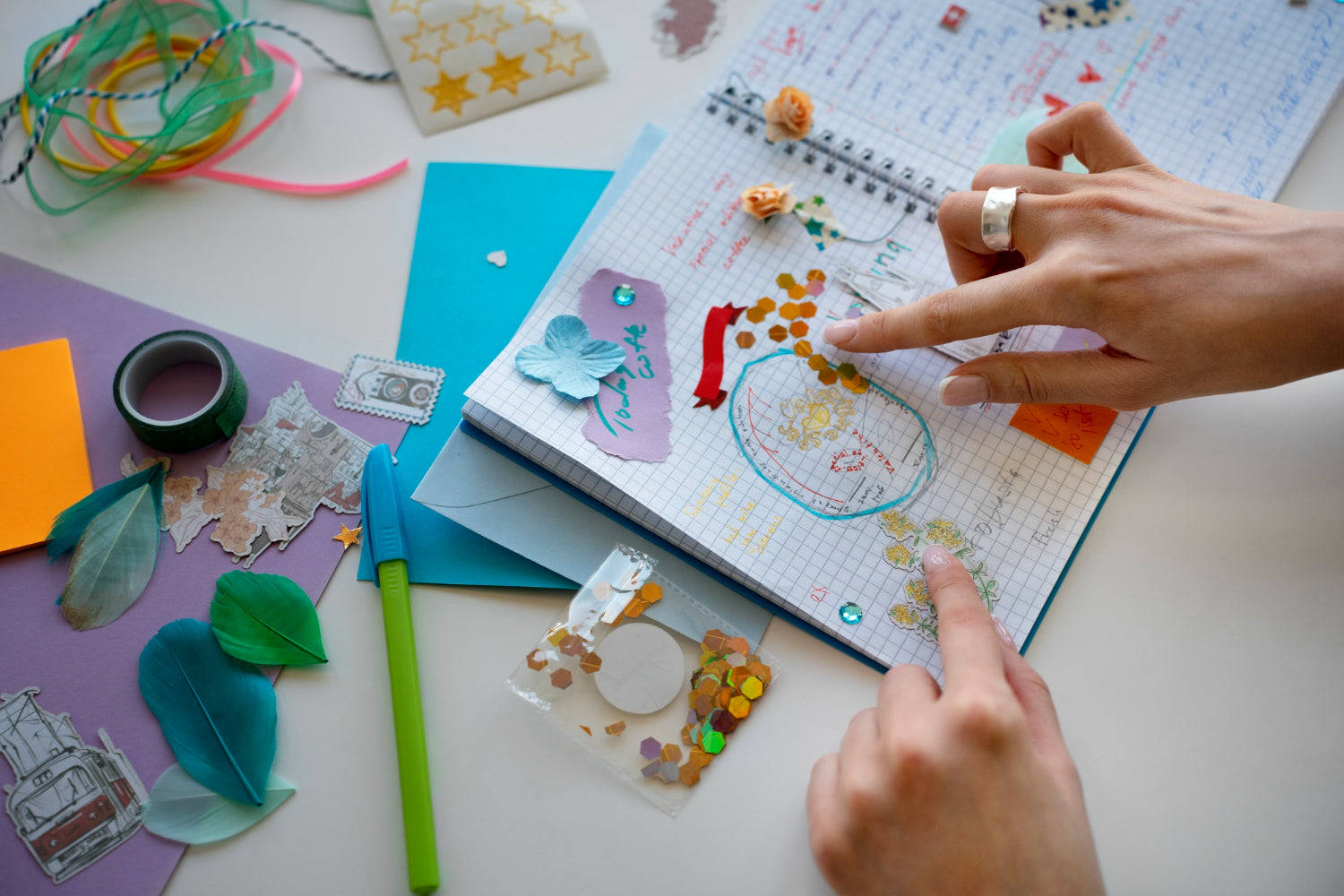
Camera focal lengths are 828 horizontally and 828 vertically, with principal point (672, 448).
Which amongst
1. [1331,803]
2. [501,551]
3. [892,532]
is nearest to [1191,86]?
[892,532]

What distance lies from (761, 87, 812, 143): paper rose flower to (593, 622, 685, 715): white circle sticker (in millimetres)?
642

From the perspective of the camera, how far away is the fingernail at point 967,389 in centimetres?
89

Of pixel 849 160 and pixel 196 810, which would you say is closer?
pixel 196 810

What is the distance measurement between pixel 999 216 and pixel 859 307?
0.18 metres

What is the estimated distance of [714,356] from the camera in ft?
3.18

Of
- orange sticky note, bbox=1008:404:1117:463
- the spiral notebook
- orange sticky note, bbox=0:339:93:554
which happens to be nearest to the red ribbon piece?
the spiral notebook

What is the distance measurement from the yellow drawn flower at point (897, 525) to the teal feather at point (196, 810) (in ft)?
2.24

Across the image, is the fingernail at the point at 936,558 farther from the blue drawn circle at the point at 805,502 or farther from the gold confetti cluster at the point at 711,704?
the gold confetti cluster at the point at 711,704

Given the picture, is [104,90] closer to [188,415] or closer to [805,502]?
[188,415]

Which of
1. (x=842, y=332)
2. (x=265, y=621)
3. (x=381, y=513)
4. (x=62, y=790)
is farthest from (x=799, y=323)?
(x=62, y=790)

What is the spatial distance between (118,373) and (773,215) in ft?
2.53

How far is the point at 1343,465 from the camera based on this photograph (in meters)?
0.96

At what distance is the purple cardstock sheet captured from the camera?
2.71 feet

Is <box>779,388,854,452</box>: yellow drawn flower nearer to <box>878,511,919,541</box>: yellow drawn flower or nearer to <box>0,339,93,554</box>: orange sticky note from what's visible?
<box>878,511,919,541</box>: yellow drawn flower
